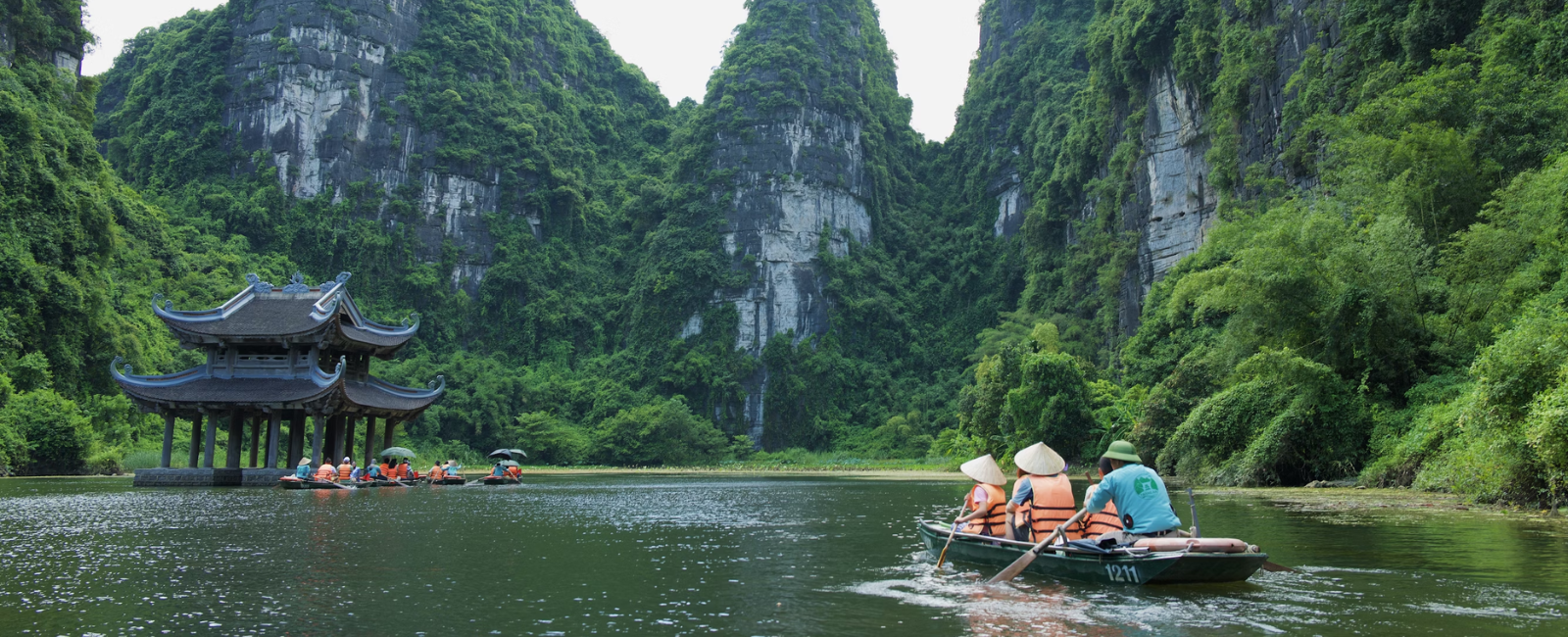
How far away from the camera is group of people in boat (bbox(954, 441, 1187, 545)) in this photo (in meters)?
8.48

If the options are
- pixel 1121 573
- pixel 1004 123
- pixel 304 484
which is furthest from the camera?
pixel 1004 123

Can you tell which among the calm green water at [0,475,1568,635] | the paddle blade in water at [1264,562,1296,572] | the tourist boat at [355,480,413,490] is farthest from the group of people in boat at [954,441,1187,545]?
the tourist boat at [355,480,413,490]

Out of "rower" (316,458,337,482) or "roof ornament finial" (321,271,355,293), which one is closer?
"rower" (316,458,337,482)

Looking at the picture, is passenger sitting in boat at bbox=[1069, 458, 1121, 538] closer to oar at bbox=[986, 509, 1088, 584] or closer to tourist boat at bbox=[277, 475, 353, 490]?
oar at bbox=[986, 509, 1088, 584]

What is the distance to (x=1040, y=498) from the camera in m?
9.39

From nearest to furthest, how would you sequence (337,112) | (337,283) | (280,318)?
(280,318)
(337,283)
(337,112)

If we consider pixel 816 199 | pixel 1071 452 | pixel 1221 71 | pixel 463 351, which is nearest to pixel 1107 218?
pixel 1221 71

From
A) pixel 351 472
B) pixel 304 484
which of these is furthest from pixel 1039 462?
pixel 351 472

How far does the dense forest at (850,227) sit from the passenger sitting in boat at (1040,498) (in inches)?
239

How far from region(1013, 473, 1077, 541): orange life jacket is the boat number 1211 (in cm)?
90

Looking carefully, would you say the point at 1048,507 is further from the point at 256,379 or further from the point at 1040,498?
the point at 256,379

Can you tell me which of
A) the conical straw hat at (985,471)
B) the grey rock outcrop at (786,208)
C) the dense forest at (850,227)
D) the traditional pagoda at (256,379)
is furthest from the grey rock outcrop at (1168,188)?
the conical straw hat at (985,471)

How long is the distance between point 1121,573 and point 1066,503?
121 centimetres

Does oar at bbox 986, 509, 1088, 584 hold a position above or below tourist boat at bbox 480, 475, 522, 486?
above
